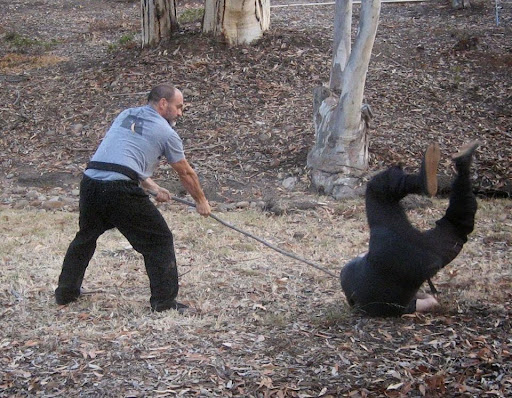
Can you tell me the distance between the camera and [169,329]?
5711 millimetres

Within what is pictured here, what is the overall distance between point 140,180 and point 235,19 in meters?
8.30

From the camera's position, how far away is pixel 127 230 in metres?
5.92

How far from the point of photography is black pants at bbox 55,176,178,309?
5.79 m

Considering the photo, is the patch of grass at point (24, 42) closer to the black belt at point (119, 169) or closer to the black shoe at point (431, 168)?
the black belt at point (119, 169)

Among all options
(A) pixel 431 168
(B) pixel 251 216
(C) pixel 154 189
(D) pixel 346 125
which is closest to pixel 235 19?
(D) pixel 346 125

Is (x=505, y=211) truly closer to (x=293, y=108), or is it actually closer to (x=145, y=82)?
(x=293, y=108)

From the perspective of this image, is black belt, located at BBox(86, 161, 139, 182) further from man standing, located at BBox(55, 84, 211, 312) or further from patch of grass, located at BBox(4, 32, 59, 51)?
patch of grass, located at BBox(4, 32, 59, 51)

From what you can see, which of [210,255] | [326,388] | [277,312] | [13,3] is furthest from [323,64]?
[13,3]

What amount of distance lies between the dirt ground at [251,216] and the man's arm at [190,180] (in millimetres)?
804

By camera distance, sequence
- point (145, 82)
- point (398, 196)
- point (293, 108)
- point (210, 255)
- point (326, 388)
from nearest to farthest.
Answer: point (326, 388) < point (398, 196) < point (210, 255) < point (293, 108) < point (145, 82)

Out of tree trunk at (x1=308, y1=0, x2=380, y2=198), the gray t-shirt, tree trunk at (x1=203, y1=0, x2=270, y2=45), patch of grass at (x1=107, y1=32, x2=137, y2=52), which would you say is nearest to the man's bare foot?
the gray t-shirt

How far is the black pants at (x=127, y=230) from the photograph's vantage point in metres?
5.79

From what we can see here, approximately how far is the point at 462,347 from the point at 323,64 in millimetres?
8951

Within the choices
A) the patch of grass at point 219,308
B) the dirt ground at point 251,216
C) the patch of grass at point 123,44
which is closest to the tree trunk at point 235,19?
the dirt ground at point 251,216
